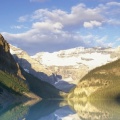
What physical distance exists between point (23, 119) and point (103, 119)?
69.0 ft

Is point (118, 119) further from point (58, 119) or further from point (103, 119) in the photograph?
point (58, 119)

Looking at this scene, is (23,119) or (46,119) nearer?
(23,119)

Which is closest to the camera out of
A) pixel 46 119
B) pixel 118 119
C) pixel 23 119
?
pixel 118 119

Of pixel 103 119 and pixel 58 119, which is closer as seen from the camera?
pixel 103 119

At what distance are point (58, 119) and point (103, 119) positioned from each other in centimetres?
1677

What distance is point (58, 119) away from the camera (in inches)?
4309

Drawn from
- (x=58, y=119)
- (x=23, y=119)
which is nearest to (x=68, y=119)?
(x=58, y=119)

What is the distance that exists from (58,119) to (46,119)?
3.51 m

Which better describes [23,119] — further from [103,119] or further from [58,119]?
[103,119]

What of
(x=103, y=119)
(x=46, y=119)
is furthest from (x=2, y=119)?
(x=103, y=119)

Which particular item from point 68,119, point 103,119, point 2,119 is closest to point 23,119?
point 2,119

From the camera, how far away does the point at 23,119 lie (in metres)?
100

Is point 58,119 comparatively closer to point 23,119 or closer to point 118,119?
point 23,119

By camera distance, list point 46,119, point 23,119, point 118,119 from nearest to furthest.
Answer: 1. point 118,119
2. point 23,119
3. point 46,119
